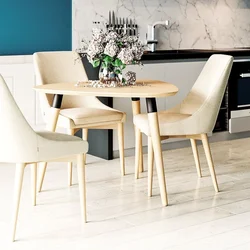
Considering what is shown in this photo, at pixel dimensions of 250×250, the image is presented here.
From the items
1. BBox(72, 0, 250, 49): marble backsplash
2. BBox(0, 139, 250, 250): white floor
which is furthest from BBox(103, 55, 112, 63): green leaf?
BBox(72, 0, 250, 49): marble backsplash

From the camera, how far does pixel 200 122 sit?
4082mm

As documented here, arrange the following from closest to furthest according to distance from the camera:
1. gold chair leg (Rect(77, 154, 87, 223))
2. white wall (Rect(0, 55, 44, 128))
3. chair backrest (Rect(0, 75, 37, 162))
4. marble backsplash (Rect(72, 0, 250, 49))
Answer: chair backrest (Rect(0, 75, 37, 162)) → gold chair leg (Rect(77, 154, 87, 223)) → white wall (Rect(0, 55, 44, 128)) → marble backsplash (Rect(72, 0, 250, 49))

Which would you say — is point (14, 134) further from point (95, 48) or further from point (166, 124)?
point (166, 124)

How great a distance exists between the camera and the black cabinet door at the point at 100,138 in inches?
200

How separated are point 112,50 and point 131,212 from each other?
3.43 feet

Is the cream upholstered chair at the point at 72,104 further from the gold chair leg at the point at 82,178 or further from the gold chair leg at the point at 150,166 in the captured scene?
the gold chair leg at the point at 82,178

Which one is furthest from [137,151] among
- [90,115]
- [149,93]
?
[149,93]

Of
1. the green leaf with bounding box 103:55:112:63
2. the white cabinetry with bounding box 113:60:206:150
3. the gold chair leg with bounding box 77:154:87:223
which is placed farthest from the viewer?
the white cabinetry with bounding box 113:60:206:150

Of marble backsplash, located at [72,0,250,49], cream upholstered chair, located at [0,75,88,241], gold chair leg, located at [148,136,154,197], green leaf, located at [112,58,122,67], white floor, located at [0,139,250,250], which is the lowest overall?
white floor, located at [0,139,250,250]

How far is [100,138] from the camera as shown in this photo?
17.2ft

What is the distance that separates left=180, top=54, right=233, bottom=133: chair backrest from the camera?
4.08 meters

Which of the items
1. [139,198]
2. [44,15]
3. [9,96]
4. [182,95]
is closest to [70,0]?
[44,15]

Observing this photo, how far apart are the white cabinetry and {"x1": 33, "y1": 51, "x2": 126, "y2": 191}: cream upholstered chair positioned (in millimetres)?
467

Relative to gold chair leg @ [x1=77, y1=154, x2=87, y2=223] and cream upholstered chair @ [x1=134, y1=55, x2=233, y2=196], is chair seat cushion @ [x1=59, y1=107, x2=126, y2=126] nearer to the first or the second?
cream upholstered chair @ [x1=134, y1=55, x2=233, y2=196]
